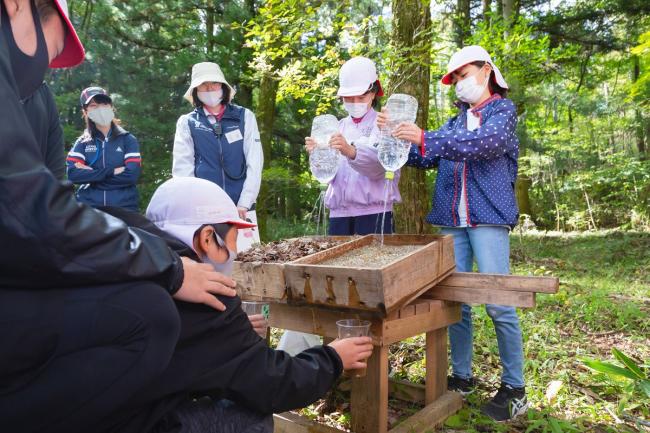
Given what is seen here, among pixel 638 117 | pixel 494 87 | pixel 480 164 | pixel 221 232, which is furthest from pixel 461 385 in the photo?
pixel 638 117

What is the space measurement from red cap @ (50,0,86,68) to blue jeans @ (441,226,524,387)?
2.25 metres

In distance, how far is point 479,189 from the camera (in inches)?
119

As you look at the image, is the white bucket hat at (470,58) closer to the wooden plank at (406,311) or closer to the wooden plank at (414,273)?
the wooden plank at (414,273)

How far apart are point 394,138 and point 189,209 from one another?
5.77ft

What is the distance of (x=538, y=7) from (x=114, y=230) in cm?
1192

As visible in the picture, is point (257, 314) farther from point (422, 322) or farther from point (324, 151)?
point (324, 151)

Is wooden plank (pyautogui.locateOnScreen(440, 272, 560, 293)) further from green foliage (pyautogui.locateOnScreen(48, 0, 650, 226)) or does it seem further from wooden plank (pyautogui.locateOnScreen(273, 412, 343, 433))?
green foliage (pyautogui.locateOnScreen(48, 0, 650, 226))

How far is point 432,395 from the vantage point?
293 cm

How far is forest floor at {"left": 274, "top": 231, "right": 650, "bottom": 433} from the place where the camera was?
9.36ft

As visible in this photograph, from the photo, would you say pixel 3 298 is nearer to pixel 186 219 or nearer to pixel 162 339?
pixel 162 339

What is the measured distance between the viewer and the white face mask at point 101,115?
16.7ft

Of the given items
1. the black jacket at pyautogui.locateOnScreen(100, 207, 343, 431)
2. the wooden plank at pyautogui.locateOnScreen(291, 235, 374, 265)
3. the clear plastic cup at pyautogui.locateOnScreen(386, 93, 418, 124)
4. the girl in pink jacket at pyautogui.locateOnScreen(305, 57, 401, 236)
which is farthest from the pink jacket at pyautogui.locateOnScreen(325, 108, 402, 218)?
the black jacket at pyautogui.locateOnScreen(100, 207, 343, 431)

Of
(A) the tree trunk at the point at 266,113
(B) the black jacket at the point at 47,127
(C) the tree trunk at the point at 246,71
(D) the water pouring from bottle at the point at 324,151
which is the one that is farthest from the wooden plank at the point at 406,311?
(C) the tree trunk at the point at 246,71

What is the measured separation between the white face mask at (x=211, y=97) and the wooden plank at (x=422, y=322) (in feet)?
8.40
